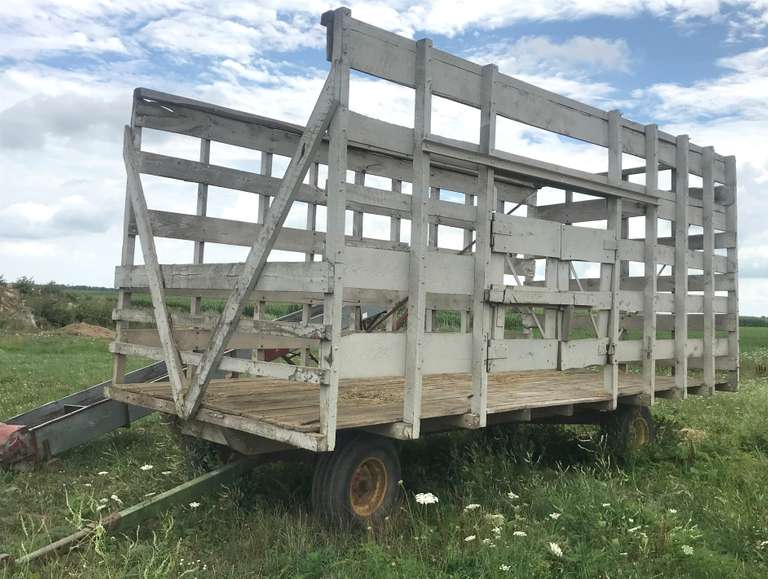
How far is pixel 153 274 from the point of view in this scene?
550 cm

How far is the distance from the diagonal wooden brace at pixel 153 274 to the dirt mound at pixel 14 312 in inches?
895

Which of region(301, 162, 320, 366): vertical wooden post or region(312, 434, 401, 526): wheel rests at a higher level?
region(301, 162, 320, 366): vertical wooden post

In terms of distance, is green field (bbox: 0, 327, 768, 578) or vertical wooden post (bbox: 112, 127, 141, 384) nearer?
green field (bbox: 0, 327, 768, 578)

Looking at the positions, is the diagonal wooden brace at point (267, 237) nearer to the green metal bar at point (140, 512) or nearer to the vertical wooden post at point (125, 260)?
the green metal bar at point (140, 512)

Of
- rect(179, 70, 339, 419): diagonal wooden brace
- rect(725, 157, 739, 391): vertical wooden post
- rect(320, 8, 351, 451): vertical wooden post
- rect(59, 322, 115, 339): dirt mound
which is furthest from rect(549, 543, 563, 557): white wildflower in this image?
rect(59, 322, 115, 339): dirt mound

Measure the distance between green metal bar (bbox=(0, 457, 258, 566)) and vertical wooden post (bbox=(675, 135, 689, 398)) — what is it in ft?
14.9

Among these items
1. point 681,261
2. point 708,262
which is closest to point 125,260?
point 681,261

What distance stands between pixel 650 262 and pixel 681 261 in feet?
2.09

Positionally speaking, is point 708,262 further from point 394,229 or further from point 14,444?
point 14,444

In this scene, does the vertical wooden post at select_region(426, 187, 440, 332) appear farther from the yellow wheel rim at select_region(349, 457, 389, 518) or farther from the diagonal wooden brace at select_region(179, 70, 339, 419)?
the diagonal wooden brace at select_region(179, 70, 339, 419)

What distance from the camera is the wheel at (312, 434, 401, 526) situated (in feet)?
14.8

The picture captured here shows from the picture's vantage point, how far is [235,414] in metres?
4.59

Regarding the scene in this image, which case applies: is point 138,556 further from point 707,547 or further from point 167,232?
point 707,547

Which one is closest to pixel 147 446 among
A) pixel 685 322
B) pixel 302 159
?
pixel 302 159
